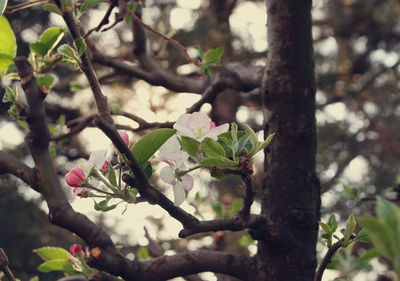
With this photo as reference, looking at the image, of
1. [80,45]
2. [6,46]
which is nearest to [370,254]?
[80,45]

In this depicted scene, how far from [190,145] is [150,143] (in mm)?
47

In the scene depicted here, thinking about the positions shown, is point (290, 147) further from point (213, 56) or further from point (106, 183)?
point (106, 183)

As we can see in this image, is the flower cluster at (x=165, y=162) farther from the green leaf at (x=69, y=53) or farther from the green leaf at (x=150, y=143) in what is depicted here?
the green leaf at (x=69, y=53)

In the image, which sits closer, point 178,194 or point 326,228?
point 178,194

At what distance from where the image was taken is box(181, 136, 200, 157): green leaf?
0.48 meters

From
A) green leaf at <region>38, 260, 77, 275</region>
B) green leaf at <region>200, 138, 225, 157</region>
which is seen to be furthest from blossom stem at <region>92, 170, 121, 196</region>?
green leaf at <region>38, 260, 77, 275</region>

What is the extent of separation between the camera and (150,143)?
0.46 meters

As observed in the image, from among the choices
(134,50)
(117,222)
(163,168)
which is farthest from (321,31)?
(163,168)

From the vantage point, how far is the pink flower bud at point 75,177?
48 centimetres

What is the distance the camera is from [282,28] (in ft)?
2.80

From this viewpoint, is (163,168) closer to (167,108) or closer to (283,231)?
(283,231)

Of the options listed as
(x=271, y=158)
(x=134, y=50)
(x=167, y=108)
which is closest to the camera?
(x=271, y=158)

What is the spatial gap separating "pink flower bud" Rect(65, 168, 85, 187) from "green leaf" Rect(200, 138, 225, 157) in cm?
14

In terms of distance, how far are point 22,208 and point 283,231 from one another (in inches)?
86.9
